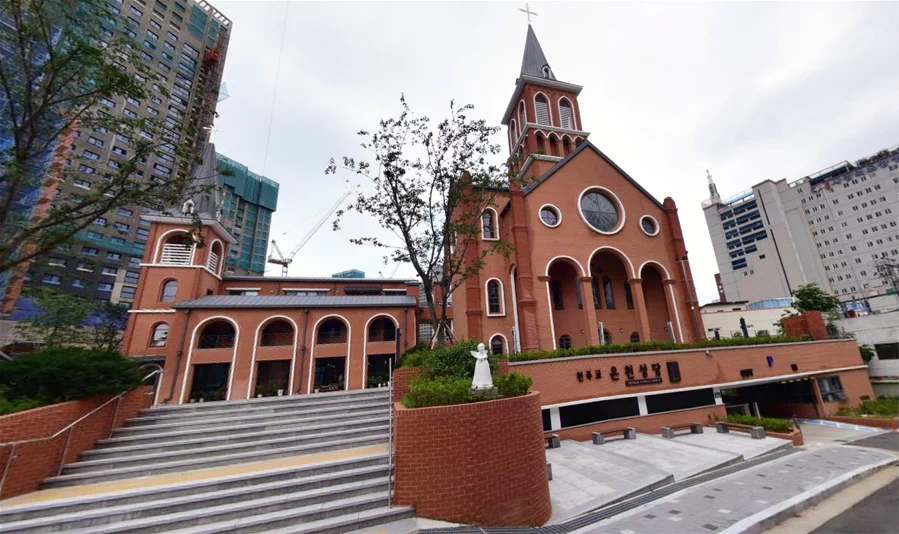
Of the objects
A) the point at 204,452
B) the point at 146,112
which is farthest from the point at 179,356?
the point at 146,112

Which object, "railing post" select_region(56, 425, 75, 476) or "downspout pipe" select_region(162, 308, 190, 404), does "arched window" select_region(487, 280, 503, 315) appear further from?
"railing post" select_region(56, 425, 75, 476)

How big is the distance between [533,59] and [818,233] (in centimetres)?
6269

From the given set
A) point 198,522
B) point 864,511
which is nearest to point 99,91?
point 198,522

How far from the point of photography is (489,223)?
22203 millimetres

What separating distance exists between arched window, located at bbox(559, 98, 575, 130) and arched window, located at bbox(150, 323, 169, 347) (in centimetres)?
3335

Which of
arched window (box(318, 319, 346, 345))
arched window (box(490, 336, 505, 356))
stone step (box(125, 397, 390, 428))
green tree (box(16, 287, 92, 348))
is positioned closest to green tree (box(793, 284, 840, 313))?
arched window (box(490, 336, 505, 356))

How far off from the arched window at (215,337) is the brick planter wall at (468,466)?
648 inches

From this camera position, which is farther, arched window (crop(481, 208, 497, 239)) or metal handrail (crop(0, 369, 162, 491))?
arched window (crop(481, 208, 497, 239))

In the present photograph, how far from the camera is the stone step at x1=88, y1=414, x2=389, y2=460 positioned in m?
7.35

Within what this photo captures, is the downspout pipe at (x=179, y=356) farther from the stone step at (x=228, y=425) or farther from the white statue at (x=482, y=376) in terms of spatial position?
the white statue at (x=482, y=376)

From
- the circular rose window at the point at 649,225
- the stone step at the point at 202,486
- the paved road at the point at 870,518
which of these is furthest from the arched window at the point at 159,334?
the circular rose window at the point at 649,225

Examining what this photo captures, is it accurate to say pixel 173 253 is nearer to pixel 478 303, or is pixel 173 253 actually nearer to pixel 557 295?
pixel 478 303

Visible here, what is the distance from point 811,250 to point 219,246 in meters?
85.7

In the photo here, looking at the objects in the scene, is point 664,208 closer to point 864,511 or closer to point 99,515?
point 864,511
